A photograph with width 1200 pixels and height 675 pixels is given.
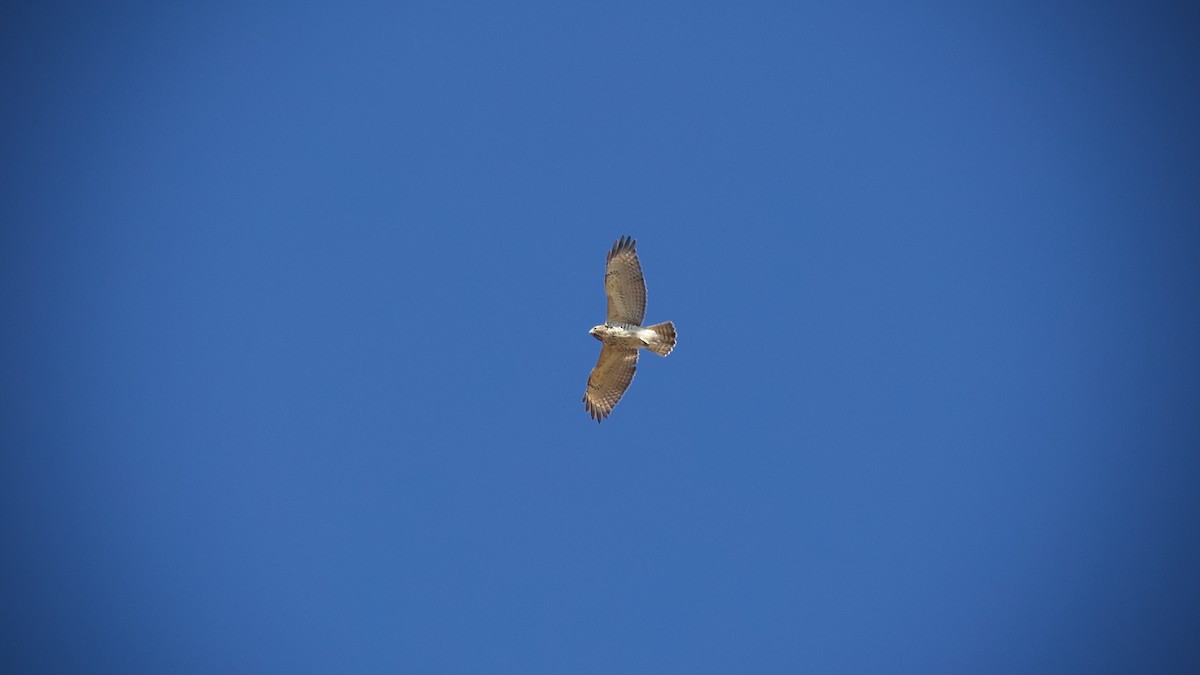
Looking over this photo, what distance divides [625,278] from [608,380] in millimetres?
1770

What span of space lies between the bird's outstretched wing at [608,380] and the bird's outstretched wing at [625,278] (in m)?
0.71

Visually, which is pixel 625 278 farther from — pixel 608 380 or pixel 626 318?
pixel 608 380

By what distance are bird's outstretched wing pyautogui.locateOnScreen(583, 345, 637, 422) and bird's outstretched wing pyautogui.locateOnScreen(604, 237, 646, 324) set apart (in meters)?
0.71

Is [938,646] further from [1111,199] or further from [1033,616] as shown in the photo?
[1111,199]

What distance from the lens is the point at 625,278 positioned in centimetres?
1108

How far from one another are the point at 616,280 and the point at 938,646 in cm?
2257

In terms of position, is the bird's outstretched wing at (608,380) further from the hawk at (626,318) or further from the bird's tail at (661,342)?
the bird's tail at (661,342)

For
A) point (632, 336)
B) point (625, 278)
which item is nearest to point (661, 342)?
point (632, 336)

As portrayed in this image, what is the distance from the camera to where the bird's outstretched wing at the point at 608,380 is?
38.0 feet

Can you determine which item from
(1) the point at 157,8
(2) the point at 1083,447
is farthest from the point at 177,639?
(1) the point at 157,8

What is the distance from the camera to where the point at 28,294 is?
62.5 meters

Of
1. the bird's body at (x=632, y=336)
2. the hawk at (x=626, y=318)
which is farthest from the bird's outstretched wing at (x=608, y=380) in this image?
the bird's body at (x=632, y=336)

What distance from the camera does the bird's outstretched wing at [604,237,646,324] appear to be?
11.1m

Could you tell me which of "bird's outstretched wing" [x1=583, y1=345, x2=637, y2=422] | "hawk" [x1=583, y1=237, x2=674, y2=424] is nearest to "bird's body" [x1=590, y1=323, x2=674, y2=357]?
"hawk" [x1=583, y1=237, x2=674, y2=424]
